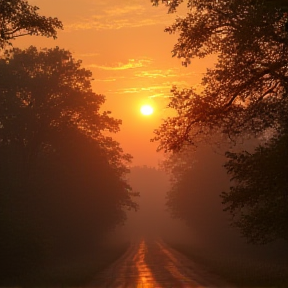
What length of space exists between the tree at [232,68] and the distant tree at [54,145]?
2255cm

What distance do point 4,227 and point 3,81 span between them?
18.3 m

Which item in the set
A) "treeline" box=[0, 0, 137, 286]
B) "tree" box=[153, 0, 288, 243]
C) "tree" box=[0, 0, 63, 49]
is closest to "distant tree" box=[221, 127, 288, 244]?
"tree" box=[153, 0, 288, 243]

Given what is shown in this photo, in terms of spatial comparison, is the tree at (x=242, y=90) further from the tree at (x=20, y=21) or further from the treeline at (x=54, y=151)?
the treeline at (x=54, y=151)

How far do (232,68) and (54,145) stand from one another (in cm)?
3401

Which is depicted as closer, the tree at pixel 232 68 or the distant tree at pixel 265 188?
the tree at pixel 232 68

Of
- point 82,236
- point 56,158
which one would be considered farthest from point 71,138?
point 82,236

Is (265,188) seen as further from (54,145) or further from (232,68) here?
(54,145)

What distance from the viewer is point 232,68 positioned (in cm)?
1878

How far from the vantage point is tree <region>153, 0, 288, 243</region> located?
58.7ft

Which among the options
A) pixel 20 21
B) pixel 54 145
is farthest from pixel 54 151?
pixel 20 21

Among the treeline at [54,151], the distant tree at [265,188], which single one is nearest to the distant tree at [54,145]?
the treeline at [54,151]

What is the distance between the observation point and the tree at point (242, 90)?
17906 mm

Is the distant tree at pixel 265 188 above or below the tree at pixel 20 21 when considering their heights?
below

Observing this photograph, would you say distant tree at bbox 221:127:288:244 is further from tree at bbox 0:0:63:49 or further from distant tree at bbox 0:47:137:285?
distant tree at bbox 0:47:137:285
